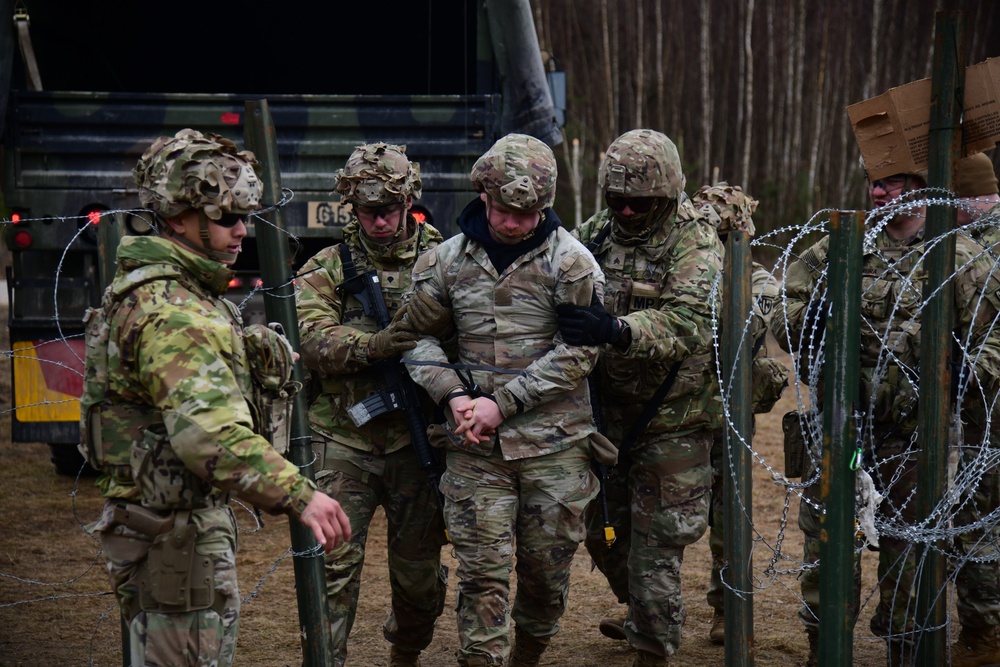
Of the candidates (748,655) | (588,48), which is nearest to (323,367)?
(748,655)

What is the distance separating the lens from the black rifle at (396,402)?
15.0ft

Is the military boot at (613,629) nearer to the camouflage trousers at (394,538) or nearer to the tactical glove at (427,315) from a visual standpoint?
the camouflage trousers at (394,538)

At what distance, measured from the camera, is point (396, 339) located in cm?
450

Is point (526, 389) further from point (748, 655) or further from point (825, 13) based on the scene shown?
point (825, 13)

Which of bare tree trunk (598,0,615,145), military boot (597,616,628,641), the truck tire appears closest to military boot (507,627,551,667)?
military boot (597,616,628,641)

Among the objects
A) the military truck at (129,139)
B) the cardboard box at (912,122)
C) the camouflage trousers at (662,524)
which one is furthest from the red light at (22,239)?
the cardboard box at (912,122)

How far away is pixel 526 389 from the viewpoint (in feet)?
13.8

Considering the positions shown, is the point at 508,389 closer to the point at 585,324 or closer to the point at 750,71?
the point at 585,324

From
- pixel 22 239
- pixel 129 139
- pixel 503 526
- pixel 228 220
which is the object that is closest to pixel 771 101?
pixel 129 139

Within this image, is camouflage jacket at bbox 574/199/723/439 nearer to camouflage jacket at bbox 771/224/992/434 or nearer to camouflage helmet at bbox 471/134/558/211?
camouflage jacket at bbox 771/224/992/434

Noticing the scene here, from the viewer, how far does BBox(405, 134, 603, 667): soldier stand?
4.20 metres

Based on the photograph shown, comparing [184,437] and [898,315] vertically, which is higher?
[898,315]

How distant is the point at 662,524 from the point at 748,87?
13.9 metres

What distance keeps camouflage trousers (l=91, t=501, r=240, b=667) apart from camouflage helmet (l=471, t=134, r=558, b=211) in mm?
1496
